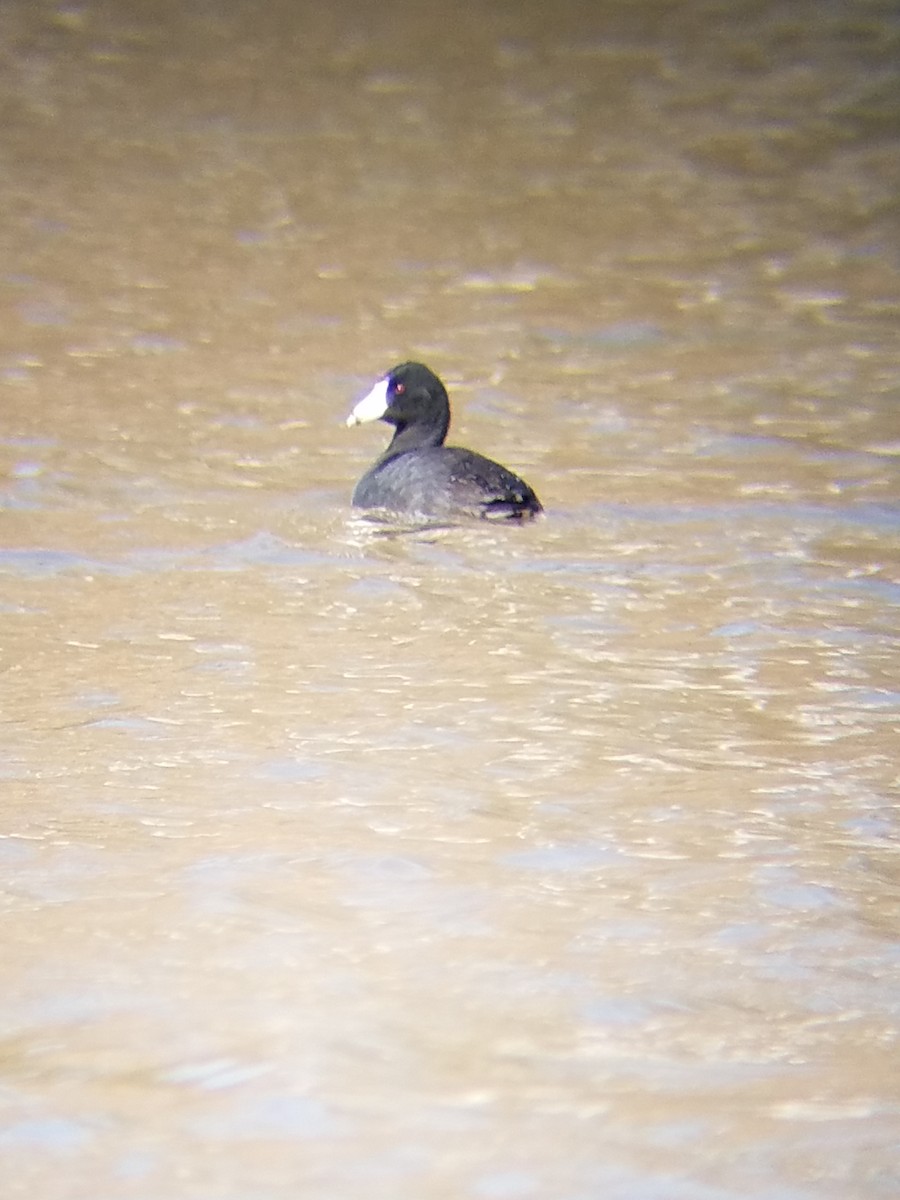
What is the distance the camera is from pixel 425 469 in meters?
7.28

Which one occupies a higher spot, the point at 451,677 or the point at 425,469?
the point at 425,469

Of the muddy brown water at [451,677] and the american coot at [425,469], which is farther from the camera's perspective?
the american coot at [425,469]

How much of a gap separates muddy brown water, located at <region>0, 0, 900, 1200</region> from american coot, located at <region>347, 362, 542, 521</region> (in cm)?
17

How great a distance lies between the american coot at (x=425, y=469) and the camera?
7059 millimetres

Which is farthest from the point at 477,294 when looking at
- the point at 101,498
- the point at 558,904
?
the point at 558,904

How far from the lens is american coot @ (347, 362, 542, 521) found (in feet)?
23.2

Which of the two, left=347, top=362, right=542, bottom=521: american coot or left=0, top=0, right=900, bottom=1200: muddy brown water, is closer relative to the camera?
left=0, top=0, right=900, bottom=1200: muddy brown water

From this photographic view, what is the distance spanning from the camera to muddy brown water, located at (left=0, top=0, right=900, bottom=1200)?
314 centimetres

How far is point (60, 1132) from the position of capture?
301cm

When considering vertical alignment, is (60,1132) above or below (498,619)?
below

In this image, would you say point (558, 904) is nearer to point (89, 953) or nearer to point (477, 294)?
point (89, 953)

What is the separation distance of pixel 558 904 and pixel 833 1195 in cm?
106

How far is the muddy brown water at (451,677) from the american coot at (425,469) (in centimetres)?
17

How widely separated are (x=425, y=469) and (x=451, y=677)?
6.86 ft
